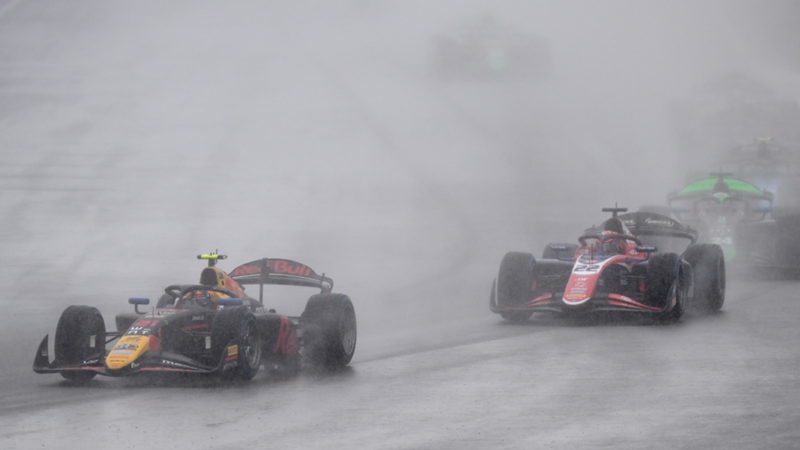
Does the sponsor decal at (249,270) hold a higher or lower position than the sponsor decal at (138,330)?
higher

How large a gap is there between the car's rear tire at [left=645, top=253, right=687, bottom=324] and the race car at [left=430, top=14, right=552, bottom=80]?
103 ft

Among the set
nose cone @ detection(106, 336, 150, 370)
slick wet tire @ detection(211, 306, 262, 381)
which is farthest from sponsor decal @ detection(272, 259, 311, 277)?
nose cone @ detection(106, 336, 150, 370)

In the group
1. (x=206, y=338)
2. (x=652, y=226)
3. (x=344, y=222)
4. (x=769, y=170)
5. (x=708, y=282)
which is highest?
(x=769, y=170)

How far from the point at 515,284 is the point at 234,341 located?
20.3ft

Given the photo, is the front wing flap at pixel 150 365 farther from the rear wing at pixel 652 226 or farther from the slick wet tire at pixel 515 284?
the rear wing at pixel 652 226

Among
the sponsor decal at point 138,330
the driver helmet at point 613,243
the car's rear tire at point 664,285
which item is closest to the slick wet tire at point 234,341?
the sponsor decal at point 138,330

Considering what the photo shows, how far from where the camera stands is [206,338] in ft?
37.7

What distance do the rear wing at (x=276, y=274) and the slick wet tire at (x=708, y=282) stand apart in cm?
642

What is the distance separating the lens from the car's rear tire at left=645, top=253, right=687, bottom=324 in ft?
48.2

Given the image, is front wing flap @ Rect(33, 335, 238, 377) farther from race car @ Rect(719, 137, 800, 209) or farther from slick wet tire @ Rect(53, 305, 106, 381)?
race car @ Rect(719, 137, 800, 209)

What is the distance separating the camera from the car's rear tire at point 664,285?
14695 millimetres

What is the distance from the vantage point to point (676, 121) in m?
43.5

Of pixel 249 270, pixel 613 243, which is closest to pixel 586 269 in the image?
pixel 613 243

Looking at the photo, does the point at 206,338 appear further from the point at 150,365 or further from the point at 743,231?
the point at 743,231
